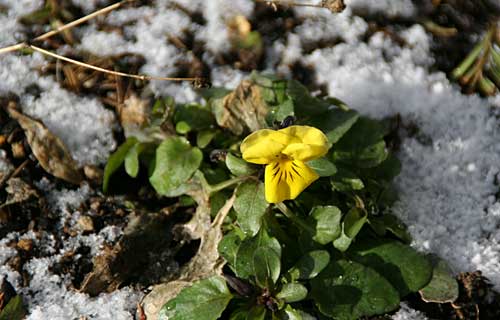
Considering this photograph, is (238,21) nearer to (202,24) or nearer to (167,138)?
(202,24)

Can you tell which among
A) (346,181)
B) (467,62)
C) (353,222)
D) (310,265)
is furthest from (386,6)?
(310,265)

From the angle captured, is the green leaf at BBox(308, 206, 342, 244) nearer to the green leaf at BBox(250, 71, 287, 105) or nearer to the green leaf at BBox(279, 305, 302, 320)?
the green leaf at BBox(279, 305, 302, 320)

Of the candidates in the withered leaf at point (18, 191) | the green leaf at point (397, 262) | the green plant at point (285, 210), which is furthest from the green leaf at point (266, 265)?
the withered leaf at point (18, 191)

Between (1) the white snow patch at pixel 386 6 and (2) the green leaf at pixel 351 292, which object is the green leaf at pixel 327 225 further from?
(1) the white snow patch at pixel 386 6

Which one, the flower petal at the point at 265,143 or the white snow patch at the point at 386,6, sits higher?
the flower petal at the point at 265,143

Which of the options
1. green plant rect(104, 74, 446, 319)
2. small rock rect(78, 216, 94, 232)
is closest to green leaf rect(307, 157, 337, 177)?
green plant rect(104, 74, 446, 319)
